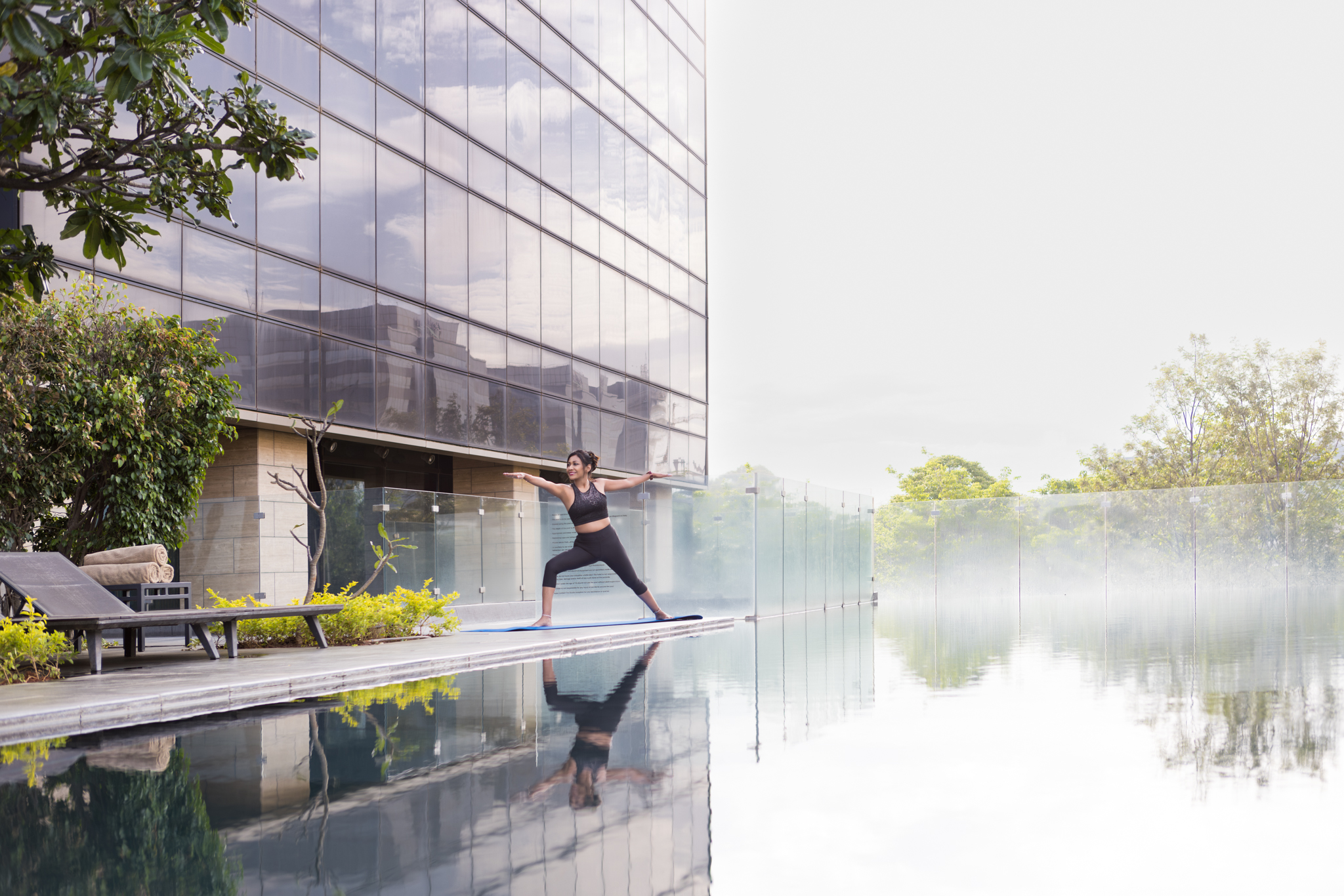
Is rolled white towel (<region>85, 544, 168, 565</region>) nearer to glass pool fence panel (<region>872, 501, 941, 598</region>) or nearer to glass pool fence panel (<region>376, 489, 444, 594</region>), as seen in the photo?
glass pool fence panel (<region>376, 489, 444, 594</region>)

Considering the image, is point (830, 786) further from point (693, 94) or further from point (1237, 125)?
point (1237, 125)

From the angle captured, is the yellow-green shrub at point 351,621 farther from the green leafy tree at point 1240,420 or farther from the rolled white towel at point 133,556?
the green leafy tree at point 1240,420

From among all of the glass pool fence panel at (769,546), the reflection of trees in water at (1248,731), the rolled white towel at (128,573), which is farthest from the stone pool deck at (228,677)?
the glass pool fence panel at (769,546)

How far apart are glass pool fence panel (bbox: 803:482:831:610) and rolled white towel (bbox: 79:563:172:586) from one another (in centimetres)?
1424

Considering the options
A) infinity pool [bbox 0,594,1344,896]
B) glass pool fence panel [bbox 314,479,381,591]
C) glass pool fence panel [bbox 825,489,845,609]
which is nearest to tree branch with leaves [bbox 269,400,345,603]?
glass pool fence panel [bbox 314,479,381,591]

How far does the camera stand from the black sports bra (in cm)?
1708

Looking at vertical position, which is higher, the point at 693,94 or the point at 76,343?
the point at 693,94

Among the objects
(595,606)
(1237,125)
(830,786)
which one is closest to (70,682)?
(830,786)

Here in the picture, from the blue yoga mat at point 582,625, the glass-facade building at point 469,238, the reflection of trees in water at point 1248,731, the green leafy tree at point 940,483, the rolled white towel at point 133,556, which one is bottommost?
the blue yoga mat at point 582,625

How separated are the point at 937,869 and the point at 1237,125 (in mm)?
58338

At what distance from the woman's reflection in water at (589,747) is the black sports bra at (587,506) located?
723 cm

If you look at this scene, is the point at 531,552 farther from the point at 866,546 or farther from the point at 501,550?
the point at 866,546

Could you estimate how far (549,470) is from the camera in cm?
2378

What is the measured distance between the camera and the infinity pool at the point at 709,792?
3.61 meters
